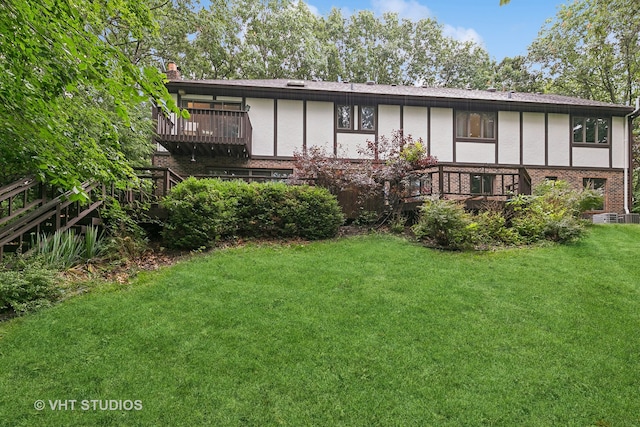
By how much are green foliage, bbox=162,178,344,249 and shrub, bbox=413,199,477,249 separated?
2012mm

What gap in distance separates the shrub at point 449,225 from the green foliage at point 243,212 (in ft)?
6.60

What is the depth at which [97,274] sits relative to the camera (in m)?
5.08

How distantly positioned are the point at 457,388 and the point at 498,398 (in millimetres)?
317

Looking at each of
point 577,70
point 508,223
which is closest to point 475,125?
point 508,223

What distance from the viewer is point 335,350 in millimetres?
3324

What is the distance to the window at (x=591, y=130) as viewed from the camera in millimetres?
13820

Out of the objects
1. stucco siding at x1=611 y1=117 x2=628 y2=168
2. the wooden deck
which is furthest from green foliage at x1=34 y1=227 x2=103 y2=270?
stucco siding at x1=611 y1=117 x2=628 y2=168

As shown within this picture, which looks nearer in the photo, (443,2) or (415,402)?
(415,402)

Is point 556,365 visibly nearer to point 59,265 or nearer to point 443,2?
point 443,2

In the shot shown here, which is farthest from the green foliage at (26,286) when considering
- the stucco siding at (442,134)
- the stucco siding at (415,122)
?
the stucco siding at (442,134)

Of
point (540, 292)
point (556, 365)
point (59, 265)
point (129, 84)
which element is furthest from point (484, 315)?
point (59, 265)

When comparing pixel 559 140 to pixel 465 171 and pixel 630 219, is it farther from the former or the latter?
pixel 465 171

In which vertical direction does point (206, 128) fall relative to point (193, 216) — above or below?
above

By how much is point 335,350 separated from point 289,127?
34.9ft
